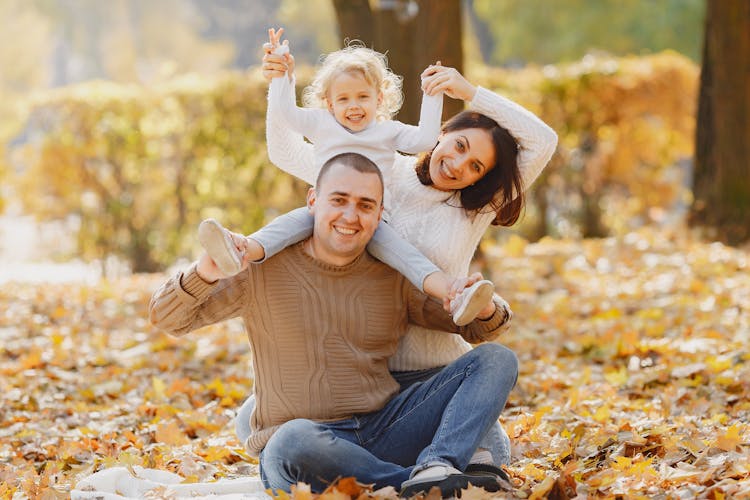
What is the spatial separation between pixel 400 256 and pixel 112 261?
8.97m

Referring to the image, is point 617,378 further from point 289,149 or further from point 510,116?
point 289,149

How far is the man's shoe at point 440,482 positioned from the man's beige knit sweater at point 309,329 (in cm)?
45

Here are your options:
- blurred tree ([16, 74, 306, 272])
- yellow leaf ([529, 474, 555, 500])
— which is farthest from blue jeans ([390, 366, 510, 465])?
blurred tree ([16, 74, 306, 272])

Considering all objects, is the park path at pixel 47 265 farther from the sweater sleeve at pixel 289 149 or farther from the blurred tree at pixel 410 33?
the sweater sleeve at pixel 289 149

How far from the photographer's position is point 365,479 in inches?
Answer: 134

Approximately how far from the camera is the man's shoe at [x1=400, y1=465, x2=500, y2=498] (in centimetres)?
321

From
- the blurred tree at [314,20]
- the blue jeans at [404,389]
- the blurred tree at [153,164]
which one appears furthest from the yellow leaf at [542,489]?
the blurred tree at [314,20]

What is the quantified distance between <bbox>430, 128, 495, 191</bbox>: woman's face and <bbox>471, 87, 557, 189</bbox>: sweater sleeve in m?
0.11

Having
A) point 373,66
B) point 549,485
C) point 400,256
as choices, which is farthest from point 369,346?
point 373,66

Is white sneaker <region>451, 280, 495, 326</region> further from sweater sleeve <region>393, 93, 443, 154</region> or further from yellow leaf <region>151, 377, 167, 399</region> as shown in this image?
yellow leaf <region>151, 377, 167, 399</region>

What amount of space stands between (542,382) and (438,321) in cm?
200

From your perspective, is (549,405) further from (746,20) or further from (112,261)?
(112,261)

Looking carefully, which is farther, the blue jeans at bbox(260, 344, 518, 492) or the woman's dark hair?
the woman's dark hair

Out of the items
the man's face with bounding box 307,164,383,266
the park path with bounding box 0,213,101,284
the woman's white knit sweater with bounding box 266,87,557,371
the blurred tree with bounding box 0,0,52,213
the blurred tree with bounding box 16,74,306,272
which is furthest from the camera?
the blurred tree with bounding box 0,0,52,213
